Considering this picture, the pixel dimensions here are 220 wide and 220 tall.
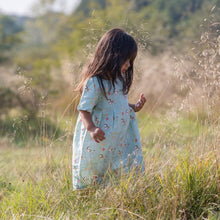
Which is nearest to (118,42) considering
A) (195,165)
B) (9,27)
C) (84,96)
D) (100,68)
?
(100,68)

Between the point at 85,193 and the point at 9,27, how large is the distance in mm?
41002

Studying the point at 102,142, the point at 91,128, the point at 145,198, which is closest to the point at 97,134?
the point at 91,128

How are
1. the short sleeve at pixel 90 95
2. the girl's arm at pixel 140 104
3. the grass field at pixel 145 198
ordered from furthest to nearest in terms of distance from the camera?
the girl's arm at pixel 140 104 < the short sleeve at pixel 90 95 < the grass field at pixel 145 198

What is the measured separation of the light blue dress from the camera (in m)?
2.30

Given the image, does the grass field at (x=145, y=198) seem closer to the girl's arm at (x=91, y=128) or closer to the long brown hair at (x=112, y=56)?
the girl's arm at (x=91, y=128)

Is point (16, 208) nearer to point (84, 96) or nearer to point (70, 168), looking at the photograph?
point (70, 168)

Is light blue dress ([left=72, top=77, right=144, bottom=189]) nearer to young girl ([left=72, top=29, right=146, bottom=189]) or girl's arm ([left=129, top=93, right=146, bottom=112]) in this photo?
young girl ([left=72, top=29, right=146, bottom=189])

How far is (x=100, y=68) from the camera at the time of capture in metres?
2.33

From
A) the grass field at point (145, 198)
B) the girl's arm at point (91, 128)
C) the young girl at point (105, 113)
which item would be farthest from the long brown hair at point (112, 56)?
the grass field at point (145, 198)

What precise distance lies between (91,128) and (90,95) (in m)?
0.22

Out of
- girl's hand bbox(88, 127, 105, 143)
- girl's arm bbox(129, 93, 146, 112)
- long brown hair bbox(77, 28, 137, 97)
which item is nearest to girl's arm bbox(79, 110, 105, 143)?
girl's hand bbox(88, 127, 105, 143)

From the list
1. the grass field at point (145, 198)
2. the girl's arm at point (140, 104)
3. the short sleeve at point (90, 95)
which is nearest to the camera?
the grass field at point (145, 198)

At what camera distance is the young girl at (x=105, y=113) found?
2.30m

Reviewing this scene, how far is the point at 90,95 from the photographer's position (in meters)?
2.25
